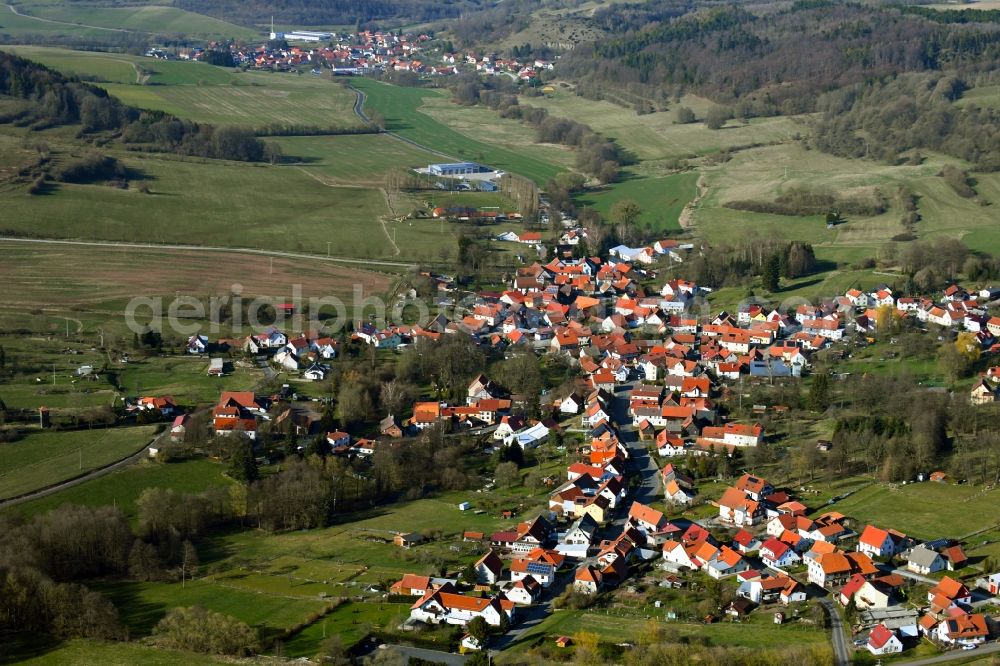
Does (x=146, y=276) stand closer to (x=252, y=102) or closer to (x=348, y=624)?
(x=348, y=624)

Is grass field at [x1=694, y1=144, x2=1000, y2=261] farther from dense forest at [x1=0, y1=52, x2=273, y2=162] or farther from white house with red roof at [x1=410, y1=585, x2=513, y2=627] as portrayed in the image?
white house with red roof at [x1=410, y1=585, x2=513, y2=627]

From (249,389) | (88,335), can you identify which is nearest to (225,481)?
(249,389)

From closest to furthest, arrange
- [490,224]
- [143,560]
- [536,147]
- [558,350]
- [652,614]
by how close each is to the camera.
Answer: [652,614] → [143,560] → [558,350] → [490,224] → [536,147]

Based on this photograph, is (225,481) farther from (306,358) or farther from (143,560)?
(306,358)

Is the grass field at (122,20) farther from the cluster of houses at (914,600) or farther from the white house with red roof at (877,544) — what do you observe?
the cluster of houses at (914,600)

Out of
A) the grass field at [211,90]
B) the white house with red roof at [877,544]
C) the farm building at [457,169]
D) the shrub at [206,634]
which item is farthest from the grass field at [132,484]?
the grass field at [211,90]

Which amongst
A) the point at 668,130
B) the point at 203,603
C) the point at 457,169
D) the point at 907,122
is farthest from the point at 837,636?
the point at 668,130

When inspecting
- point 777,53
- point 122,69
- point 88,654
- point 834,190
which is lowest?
point 88,654
